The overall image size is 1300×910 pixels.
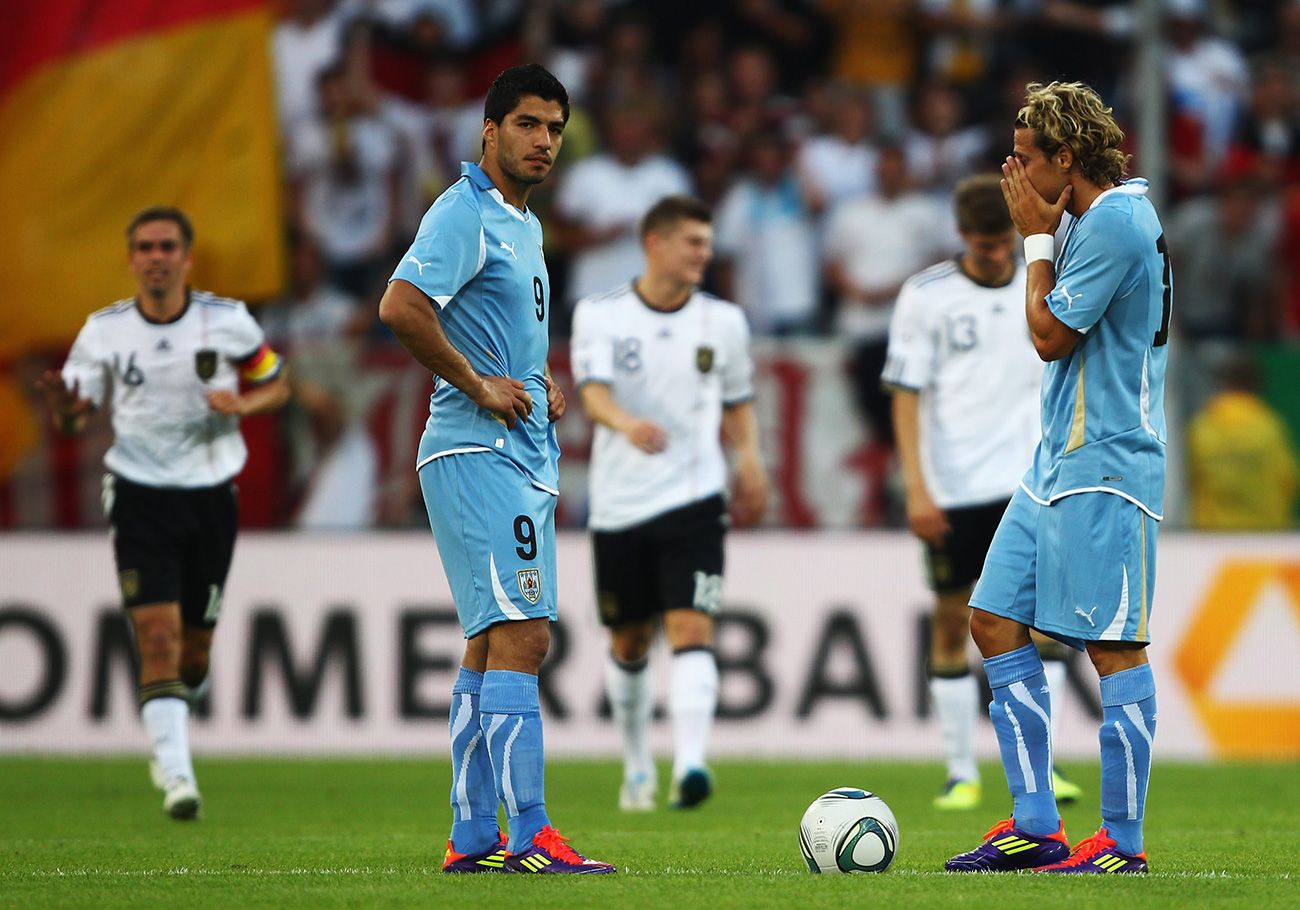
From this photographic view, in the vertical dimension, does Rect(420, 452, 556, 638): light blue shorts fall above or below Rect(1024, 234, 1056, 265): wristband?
below

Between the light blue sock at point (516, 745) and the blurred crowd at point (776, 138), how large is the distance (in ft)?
23.2

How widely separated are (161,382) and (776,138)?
7.03 m

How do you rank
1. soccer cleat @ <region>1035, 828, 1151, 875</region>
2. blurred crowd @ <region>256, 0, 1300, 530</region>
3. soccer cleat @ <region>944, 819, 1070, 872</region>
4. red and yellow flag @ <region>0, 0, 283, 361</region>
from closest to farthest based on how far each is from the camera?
1. soccer cleat @ <region>1035, 828, 1151, 875</region>
2. soccer cleat @ <region>944, 819, 1070, 872</region>
3. red and yellow flag @ <region>0, 0, 283, 361</region>
4. blurred crowd @ <region>256, 0, 1300, 530</region>

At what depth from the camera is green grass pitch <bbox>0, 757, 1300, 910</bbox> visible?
585 centimetres

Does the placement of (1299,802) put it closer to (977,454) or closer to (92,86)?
(977,454)

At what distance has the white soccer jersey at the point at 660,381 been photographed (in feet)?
31.5

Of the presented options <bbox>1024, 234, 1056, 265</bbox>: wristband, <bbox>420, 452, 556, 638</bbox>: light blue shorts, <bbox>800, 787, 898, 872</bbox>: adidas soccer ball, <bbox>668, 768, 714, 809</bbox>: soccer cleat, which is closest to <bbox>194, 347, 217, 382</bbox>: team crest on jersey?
<bbox>668, 768, 714, 809</bbox>: soccer cleat

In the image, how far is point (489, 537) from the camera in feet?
20.5

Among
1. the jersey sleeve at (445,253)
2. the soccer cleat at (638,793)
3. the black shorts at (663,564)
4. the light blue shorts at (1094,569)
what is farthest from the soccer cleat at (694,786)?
the jersey sleeve at (445,253)

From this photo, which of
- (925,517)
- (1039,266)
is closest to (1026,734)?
(1039,266)

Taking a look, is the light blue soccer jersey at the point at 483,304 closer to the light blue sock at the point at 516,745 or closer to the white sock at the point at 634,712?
the light blue sock at the point at 516,745

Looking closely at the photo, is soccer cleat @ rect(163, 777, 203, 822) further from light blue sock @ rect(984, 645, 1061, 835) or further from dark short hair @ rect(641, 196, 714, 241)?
light blue sock @ rect(984, 645, 1061, 835)

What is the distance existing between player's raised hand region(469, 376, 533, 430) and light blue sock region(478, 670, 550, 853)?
82cm

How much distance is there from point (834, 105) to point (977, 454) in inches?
263
